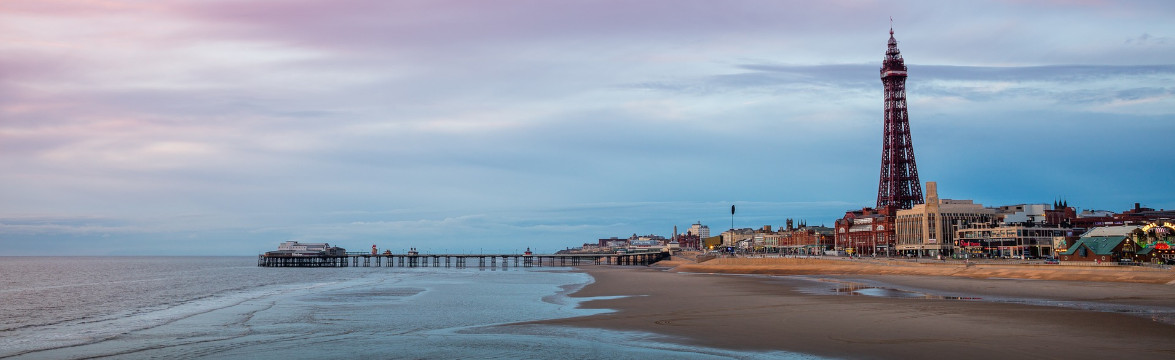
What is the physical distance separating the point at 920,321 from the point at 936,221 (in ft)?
380

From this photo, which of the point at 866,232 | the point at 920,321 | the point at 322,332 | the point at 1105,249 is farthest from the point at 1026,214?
the point at 322,332

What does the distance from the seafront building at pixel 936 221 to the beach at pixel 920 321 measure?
296 ft

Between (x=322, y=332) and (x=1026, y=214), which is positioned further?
(x=1026, y=214)

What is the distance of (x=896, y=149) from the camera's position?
162 metres

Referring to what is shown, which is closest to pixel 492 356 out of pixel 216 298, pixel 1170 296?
pixel 1170 296

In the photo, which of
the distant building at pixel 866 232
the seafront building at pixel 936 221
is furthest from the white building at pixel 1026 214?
the distant building at pixel 866 232

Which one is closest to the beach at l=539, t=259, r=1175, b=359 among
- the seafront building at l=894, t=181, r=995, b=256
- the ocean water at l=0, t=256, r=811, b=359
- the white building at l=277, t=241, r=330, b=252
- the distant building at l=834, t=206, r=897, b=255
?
the ocean water at l=0, t=256, r=811, b=359

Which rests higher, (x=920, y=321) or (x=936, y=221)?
(x=936, y=221)

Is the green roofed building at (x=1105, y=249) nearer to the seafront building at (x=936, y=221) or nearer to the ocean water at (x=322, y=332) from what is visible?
the ocean water at (x=322, y=332)

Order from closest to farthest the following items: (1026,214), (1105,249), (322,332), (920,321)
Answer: (920,321), (322,332), (1105,249), (1026,214)

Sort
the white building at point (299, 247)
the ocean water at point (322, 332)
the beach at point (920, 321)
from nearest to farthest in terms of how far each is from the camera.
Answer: the beach at point (920, 321) < the ocean water at point (322, 332) < the white building at point (299, 247)

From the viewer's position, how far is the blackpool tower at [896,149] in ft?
518

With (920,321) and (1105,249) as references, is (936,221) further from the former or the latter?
(920,321)

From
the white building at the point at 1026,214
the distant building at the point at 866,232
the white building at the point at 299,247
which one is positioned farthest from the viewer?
the white building at the point at 299,247
